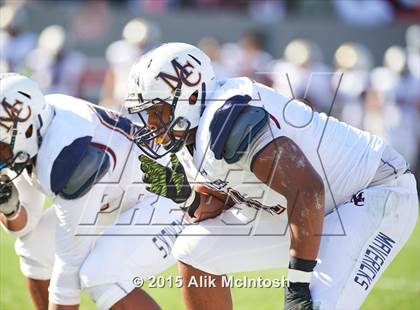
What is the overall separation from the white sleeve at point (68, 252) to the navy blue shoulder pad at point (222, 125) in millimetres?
887

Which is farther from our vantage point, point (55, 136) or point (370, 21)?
point (370, 21)

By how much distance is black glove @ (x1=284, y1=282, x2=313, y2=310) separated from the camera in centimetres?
359

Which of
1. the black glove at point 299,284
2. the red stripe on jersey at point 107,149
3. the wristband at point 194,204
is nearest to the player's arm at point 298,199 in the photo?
the black glove at point 299,284

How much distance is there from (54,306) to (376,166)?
1.51 m

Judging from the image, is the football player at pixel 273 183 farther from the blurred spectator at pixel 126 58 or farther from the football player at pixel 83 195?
the blurred spectator at pixel 126 58

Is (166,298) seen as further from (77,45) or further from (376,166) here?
(77,45)

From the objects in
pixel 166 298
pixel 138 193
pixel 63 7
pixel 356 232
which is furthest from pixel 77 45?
pixel 356 232

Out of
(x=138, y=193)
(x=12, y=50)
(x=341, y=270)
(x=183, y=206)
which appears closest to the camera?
(x=341, y=270)

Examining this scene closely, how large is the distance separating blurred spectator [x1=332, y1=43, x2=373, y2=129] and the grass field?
448cm

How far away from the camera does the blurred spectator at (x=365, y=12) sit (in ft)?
43.9

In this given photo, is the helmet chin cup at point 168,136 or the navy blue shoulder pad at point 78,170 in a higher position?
the helmet chin cup at point 168,136

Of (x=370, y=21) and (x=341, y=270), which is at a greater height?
(x=341, y=270)

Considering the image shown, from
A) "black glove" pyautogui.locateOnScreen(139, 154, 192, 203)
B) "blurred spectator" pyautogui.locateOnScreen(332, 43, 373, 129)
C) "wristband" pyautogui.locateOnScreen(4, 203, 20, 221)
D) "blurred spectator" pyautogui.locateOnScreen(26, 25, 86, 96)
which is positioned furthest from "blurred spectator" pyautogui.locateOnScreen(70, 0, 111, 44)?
"black glove" pyautogui.locateOnScreen(139, 154, 192, 203)

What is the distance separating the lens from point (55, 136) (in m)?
4.26
